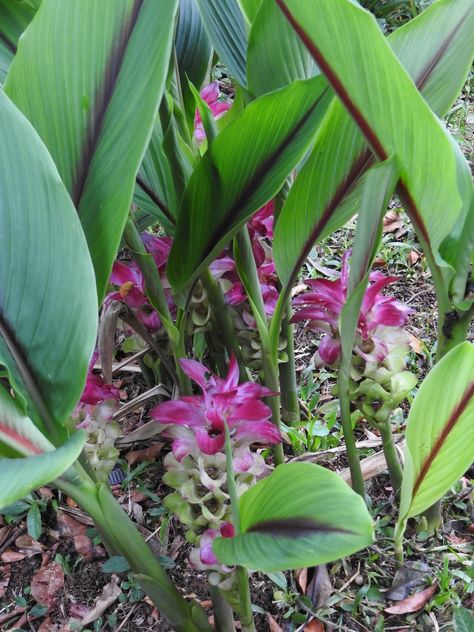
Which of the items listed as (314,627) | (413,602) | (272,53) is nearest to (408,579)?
(413,602)

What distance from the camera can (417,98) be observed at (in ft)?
1.78

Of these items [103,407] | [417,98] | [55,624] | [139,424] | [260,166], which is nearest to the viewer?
[417,98]

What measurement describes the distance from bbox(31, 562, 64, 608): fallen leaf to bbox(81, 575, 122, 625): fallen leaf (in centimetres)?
7

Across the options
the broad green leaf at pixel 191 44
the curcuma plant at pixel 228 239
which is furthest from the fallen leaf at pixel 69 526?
the broad green leaf at pixel 191 44

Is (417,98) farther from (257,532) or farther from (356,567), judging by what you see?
(356,567)

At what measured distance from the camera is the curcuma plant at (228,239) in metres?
0.55

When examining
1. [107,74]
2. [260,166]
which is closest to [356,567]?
[260,166]

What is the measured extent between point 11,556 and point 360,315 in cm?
73

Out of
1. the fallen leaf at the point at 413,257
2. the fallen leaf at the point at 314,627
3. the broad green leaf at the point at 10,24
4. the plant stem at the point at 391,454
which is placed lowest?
the fallen leaf at the point at 413,257

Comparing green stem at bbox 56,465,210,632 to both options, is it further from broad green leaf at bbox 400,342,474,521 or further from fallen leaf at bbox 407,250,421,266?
fallen leaf at bbox 407,250,421,266

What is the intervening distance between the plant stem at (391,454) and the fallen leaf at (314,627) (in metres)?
0.23

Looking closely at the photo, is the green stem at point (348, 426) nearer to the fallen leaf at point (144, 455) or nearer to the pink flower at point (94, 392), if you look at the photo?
the pink flower at point (94, 392)

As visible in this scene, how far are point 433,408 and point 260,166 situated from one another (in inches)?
13.3

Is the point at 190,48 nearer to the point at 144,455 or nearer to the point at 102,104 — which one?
the point at 102,104
